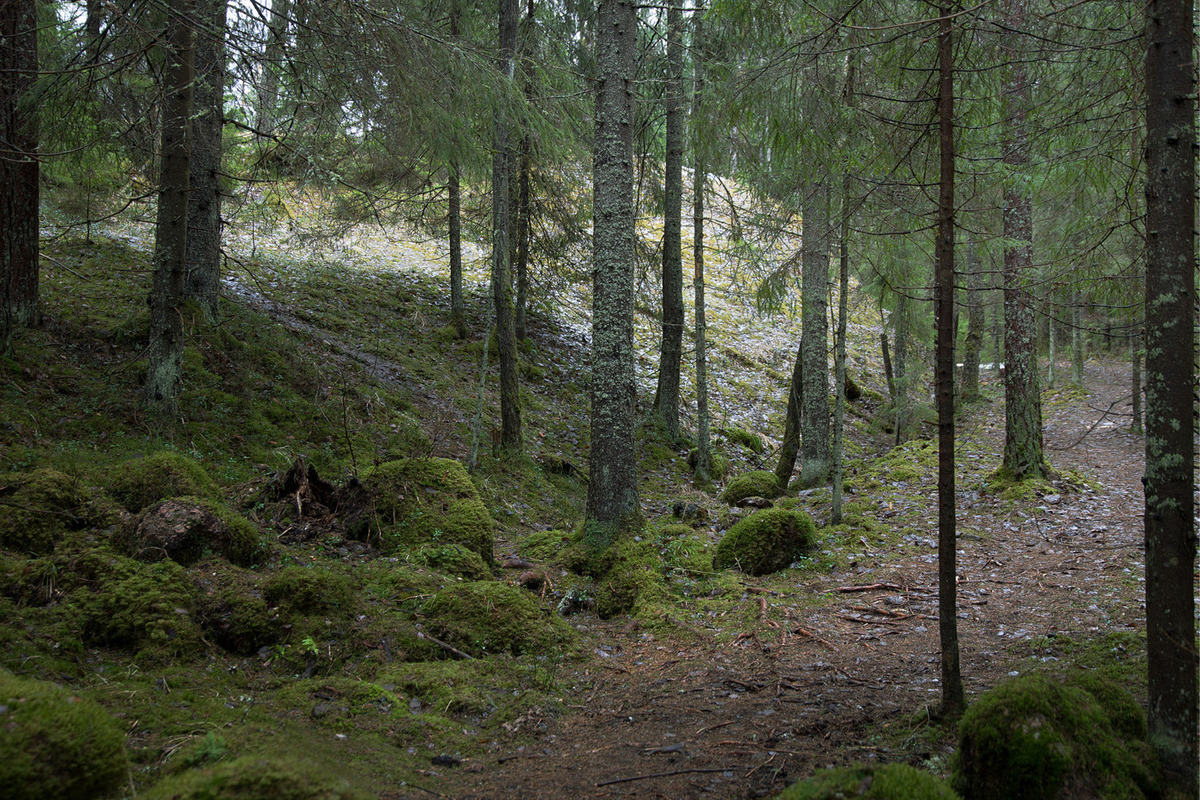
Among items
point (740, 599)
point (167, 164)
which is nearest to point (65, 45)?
point (167, 164)

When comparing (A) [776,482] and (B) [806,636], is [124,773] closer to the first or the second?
(B) [806,636]

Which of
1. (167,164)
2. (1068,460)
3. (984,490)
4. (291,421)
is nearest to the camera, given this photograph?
(167,164)

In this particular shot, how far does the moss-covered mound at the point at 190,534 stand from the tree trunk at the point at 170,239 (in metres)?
2.65

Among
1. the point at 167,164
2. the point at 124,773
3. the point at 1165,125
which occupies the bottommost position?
the point at 124,773

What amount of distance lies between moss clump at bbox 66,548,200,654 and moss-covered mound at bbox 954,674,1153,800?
174 inches

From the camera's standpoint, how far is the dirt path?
10.9 ft

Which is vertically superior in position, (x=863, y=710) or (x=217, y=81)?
(x=217, y=81)

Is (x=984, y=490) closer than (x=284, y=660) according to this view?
No

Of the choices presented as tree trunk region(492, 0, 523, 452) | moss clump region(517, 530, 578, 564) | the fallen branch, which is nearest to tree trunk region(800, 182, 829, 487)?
tree trunk region(492, 0, 523, 452)

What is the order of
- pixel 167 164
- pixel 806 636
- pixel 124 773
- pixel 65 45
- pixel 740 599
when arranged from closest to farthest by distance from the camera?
pixel 124 773, pixel 806 636, pixel 740 599, pixel 167 164, pixel 65 45

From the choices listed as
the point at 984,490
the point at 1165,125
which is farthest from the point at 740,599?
the point at 984,490

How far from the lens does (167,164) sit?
22.3ft

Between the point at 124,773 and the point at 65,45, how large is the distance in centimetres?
896

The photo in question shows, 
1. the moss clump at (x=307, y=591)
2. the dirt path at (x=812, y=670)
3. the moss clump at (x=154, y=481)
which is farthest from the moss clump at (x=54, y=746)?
the moss clump at (x=154, y=481)
